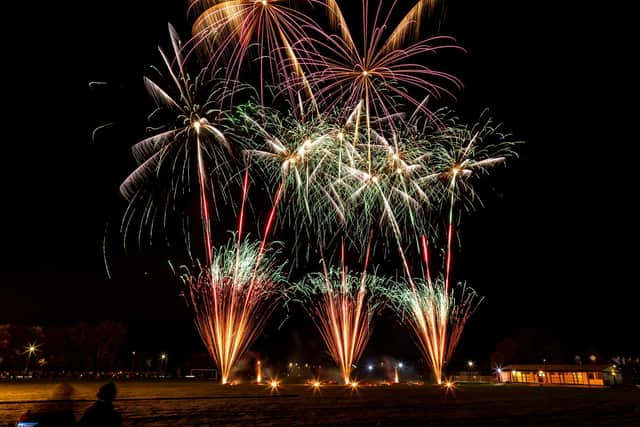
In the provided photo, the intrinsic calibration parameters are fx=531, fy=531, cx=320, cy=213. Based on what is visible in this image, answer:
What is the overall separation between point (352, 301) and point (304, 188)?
1231cm

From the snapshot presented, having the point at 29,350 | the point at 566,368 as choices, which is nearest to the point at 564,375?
the point at 566,368

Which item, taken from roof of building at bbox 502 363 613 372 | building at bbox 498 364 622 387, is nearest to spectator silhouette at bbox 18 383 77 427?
building at bbox 498 364 622 387

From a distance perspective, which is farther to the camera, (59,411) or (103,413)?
(59,411)

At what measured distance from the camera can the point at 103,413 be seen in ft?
19.2

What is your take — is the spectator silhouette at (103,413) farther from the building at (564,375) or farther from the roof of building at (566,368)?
the roof of building at (566,368)

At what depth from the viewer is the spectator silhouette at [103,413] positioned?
19.0ft

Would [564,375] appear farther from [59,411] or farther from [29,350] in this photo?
[29,350]

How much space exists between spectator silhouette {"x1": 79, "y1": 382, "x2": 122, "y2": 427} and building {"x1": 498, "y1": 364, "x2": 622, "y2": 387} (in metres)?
53.1

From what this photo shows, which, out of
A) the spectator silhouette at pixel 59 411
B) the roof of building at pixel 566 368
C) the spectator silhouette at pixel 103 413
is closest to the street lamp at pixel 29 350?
the roof of building at pixel 566 368

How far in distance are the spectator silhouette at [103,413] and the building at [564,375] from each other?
5309 cm

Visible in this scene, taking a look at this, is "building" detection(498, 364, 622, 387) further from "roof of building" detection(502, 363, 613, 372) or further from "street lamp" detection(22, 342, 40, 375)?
"street lamp" detection(22, 342, 40, 375)

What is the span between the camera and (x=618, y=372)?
169 feet

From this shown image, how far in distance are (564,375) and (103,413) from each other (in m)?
57.6

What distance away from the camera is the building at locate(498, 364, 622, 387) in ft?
163
